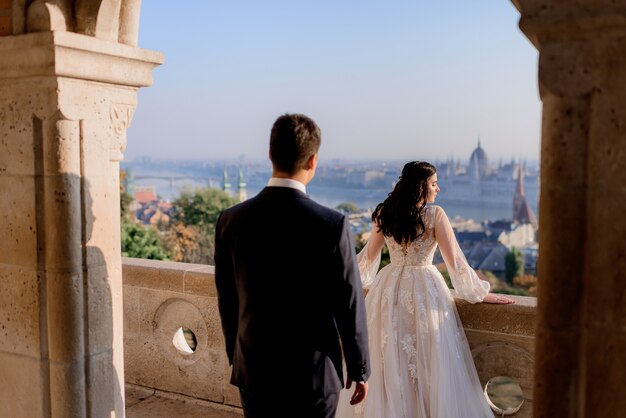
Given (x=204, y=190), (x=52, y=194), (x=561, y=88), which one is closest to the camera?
(x=561, y=88)

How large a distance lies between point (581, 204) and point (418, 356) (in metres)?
1.88

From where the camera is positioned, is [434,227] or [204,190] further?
[204,190]

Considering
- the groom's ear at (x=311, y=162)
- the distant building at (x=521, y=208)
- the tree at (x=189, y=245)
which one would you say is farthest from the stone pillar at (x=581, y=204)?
the distant building at (x=521, y=208)

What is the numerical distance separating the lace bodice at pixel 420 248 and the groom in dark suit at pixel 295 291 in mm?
1451

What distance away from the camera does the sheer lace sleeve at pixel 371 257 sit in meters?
3.58

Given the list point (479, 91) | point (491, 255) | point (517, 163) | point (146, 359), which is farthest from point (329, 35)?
point (146, 359)

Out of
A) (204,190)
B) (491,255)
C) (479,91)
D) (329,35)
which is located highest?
(329,35)

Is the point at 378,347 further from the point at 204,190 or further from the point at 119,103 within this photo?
the point at 204,190

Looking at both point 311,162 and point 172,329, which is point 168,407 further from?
point 311,162

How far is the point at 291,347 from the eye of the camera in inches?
79.2

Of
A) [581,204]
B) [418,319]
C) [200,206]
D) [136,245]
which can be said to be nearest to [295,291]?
[581,204]

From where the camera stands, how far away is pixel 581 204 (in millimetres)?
1646

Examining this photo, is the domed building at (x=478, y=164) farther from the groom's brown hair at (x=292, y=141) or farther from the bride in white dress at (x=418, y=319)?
the groom's brown hair at (x=292, y=141)

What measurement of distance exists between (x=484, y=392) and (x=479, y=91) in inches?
2578
